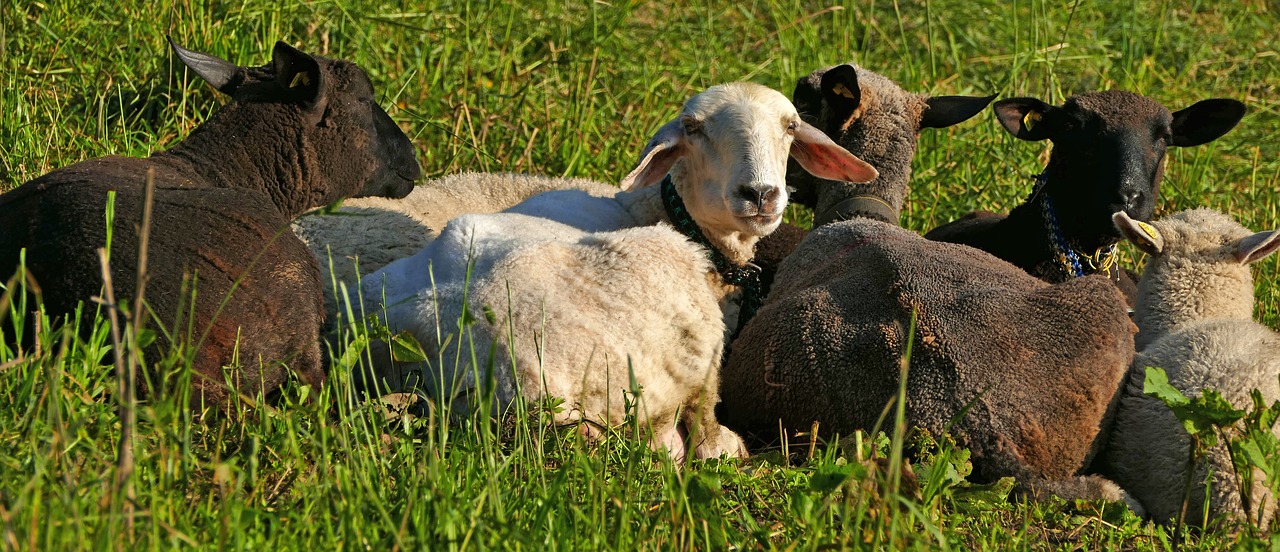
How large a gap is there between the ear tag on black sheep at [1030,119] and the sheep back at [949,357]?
1684mm

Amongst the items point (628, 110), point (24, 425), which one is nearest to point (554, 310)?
point (24, 425)

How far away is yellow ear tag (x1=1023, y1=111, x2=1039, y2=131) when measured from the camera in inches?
238

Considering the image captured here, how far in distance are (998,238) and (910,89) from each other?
6.43 feet

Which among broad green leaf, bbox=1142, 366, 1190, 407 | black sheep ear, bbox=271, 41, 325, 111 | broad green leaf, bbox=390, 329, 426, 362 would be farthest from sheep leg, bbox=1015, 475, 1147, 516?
black sheep ear, bbox=271, 41, 325, 111

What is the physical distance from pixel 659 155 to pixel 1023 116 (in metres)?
1.89

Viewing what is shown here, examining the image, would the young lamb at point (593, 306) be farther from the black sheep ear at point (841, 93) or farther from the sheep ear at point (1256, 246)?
the sheep ear at point (1256, 246)

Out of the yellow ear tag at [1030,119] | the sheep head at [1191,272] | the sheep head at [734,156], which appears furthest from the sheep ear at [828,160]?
the sheep head at [1191,272]

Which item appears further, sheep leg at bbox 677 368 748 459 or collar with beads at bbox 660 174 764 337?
collar with beads at bbox 660 174 764 337

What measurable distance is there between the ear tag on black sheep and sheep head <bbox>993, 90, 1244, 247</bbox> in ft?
0.45

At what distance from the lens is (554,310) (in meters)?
4.01

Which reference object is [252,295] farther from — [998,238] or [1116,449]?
[998,238]

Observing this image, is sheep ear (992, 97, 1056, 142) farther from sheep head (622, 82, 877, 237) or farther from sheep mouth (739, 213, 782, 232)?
sheep mouth (739, 213, 782, 232)

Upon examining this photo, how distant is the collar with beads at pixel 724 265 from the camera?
16.9 ft

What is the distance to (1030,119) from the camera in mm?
6074
